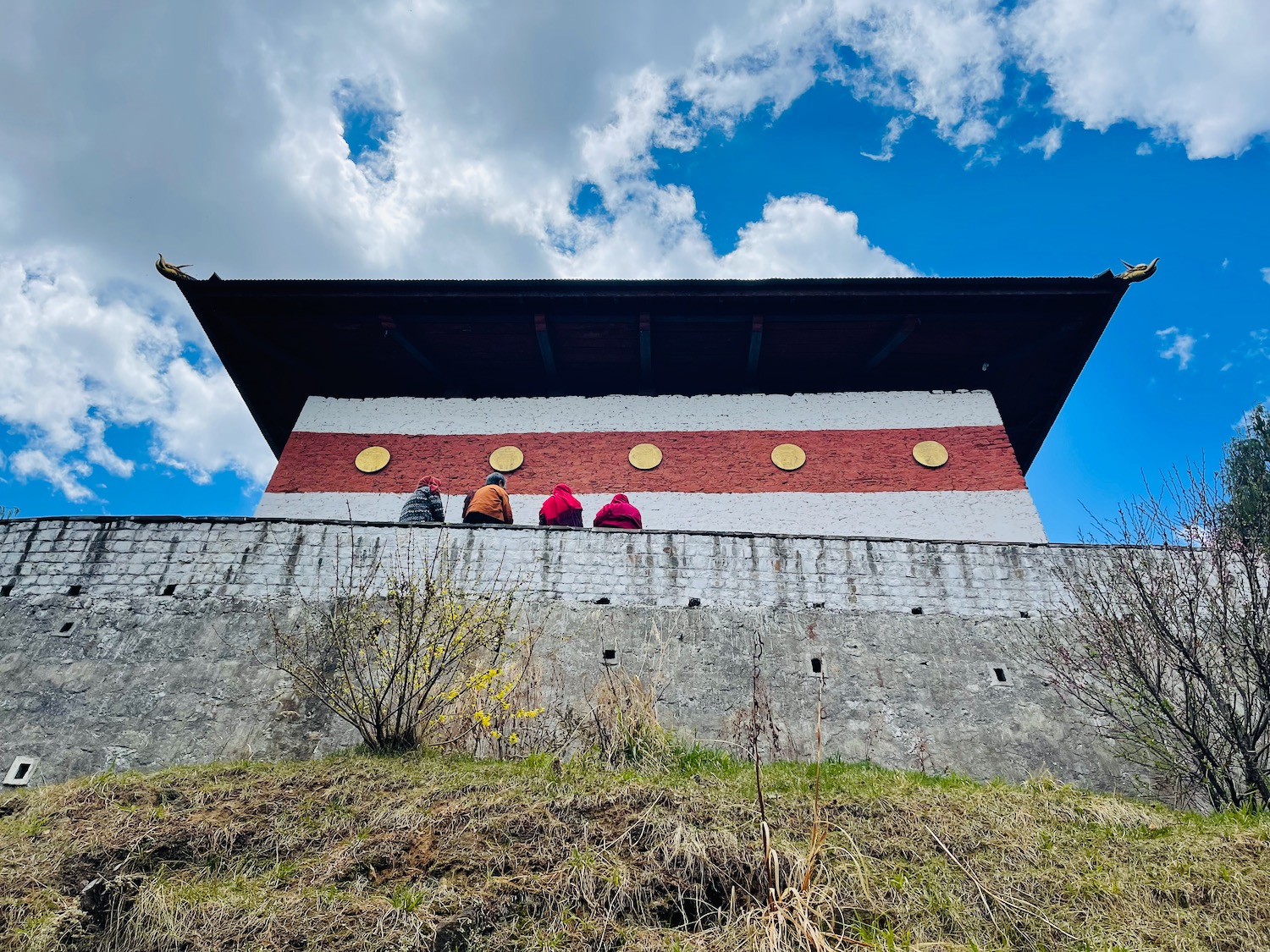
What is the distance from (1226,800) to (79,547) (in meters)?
10.8

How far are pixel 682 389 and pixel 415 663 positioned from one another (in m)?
8.65

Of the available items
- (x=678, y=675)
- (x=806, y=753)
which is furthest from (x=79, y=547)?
(x=806, y=753)

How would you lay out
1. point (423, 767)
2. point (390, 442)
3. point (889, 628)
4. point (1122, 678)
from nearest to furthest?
1. point (423, 767)
2. point (1122, 678)
3. point (889, 628)
4. point (390, 442)

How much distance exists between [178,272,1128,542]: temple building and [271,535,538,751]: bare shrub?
4789mm

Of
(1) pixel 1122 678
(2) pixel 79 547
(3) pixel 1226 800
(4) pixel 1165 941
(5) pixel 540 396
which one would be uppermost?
(5) pixel 540 396

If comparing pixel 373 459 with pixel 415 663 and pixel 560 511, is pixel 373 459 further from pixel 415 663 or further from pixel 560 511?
pixel 415 663

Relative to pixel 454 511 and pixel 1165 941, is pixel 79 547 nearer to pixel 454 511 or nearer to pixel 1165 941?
pixel 454 511

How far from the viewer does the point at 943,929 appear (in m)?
3.90

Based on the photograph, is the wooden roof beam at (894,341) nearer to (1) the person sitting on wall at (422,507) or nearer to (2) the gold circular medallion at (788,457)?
(2) the gold circular medallion at (788,457)

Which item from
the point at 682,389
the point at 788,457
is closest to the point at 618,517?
the point at 788,457

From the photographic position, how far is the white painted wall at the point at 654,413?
12844 millimetres

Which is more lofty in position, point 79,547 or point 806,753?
point 79,547

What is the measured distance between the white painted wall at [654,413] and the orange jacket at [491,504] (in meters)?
3.87

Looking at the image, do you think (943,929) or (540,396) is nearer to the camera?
(943,929)
